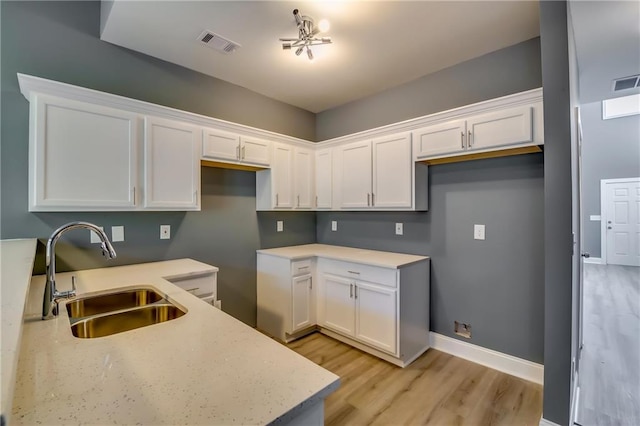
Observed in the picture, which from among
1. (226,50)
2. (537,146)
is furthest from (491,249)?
(226,50)

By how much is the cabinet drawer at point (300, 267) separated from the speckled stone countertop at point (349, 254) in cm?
6

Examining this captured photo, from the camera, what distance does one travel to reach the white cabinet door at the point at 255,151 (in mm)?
2930

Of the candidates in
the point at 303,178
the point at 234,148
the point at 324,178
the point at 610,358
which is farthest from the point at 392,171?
the point at 610,358

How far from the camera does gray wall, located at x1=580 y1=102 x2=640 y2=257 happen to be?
639cm

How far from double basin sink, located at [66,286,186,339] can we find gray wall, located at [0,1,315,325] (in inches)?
29.5

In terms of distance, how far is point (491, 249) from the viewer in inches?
101

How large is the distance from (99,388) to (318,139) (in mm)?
3663

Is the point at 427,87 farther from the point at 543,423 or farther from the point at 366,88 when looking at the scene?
the point at 543,423

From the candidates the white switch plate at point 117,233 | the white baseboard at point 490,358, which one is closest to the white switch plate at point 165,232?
the white switch plate at point 117,233

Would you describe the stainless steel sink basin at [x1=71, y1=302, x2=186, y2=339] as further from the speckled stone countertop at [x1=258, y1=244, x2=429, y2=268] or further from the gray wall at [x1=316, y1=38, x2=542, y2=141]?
the gray wall at [x1=316, y1=38, x2=542, y2=141]

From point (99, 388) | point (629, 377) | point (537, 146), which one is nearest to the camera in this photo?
point (99, 388)

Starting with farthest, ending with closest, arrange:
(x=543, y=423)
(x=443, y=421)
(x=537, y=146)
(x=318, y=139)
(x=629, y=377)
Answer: (x=318, y=139), (x=629, y=377), (x=537, y=146), (x=443, y=421), (x=543, y=423)

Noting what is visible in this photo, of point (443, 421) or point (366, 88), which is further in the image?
point (366, 88)

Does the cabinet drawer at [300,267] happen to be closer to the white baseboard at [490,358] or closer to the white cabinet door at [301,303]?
the white cabinet door at [301,303]
